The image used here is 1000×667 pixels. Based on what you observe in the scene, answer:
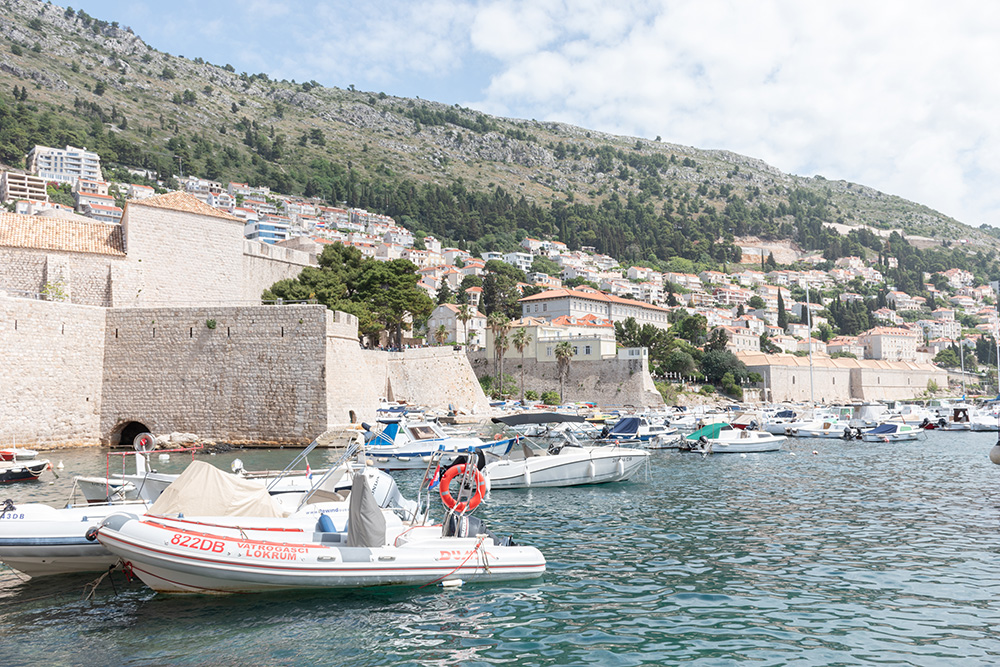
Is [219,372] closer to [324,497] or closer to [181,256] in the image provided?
[181,256]

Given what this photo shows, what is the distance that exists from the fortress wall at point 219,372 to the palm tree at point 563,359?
3342cm

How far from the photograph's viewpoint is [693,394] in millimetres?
59656

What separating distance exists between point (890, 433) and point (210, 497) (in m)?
31.3

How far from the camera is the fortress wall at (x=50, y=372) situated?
2070 centimetres

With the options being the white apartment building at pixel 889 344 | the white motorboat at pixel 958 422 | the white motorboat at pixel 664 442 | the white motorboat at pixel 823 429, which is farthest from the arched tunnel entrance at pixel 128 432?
the white apartment building at pixel 889 344

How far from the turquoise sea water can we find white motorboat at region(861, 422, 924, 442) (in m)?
20.9

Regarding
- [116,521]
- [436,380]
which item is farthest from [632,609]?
[436,380]

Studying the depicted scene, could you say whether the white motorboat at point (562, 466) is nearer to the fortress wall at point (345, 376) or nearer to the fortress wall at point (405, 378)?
the fortress wall at point (345, 376)

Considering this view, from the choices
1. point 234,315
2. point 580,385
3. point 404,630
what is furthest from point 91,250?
point 580,385

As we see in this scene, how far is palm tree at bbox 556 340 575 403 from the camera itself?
55188 millimetres

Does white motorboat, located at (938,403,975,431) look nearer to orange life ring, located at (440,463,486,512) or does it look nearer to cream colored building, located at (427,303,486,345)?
orange life ring, located at (440,463,486,512)

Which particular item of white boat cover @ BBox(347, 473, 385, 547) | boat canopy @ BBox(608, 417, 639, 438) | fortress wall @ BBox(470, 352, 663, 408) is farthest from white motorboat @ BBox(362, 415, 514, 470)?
fortress wall @ BBox(470, 352, 663, 408)

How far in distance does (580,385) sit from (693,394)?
430 inches

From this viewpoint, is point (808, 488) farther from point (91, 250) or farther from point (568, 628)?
point (91, 250)
